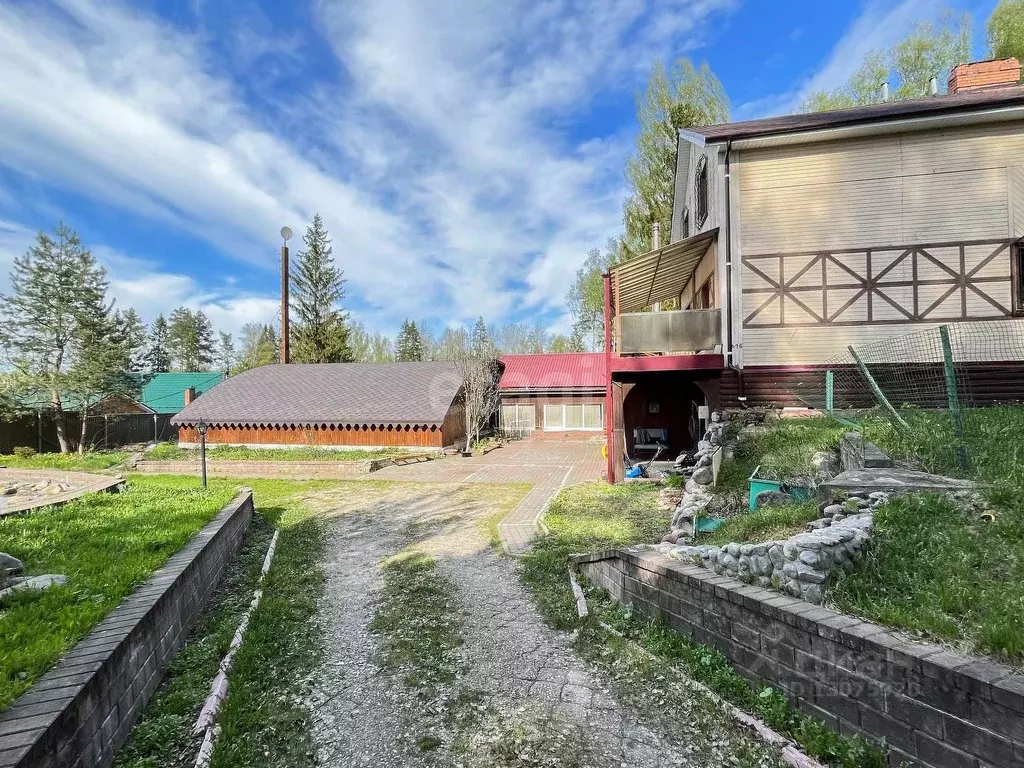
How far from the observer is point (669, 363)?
10125mm

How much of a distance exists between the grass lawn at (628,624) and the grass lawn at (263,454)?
40.7 feet

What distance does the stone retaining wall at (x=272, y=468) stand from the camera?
54.6 ft

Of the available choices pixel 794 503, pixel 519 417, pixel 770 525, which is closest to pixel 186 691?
pixel 770 525

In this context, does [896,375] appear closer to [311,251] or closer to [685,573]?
[685,573]

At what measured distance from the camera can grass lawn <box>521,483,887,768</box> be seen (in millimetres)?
2799

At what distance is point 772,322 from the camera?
9938mm

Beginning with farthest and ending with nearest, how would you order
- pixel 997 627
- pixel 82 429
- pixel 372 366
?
pixel 372 366 < pixel 82 429 < pixel 997 627

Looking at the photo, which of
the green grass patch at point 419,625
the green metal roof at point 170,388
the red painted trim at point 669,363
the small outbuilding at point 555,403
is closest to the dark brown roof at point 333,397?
the small outbuilding at point 555,403

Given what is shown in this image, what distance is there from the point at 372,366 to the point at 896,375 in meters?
22.3

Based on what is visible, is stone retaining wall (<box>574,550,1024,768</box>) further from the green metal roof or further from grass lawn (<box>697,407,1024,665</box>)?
the green metal roof

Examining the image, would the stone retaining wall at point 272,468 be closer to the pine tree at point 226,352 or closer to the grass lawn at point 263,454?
the grass lawn at point 263,454

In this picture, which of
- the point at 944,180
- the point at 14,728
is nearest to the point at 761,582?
the point at 14,728

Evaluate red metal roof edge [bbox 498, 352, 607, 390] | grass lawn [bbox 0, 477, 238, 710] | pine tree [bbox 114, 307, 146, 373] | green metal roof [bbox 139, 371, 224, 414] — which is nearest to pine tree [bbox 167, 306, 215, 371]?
green metal roof [bbox 139, 371, 224, 414]

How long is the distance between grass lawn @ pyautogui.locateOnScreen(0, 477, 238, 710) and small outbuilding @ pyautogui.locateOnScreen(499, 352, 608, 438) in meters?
18.4
